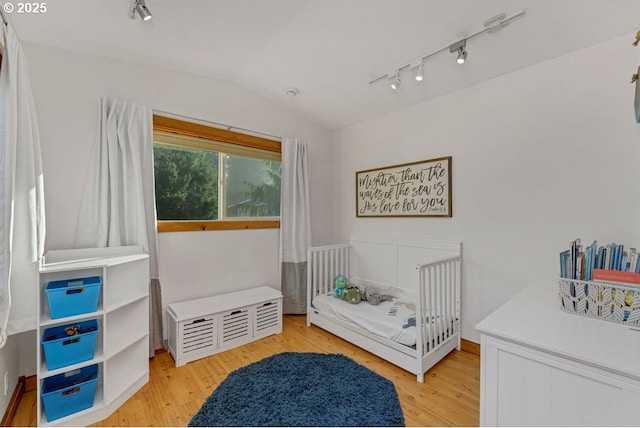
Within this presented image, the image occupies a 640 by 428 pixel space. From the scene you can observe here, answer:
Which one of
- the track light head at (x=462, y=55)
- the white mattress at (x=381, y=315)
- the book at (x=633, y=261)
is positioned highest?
the track light head at (x=462, y=55)

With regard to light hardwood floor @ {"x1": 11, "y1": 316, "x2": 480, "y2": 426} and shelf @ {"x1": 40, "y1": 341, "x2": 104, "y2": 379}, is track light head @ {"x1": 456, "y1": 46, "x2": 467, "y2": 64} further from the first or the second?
shelf @ {"x1": 40, "y1": 341, "x2": 104, "y2": 379}

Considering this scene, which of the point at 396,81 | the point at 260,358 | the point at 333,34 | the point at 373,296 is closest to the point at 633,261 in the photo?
the point at 373,296

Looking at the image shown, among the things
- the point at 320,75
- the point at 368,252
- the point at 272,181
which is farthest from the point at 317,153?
the point at 368,252

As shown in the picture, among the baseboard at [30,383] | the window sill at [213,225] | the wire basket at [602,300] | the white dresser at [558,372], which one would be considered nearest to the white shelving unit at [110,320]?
the window sill at [213,225]

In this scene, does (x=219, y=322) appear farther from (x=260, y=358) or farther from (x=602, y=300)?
(x=602, y=300)

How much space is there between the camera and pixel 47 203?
6.36ft

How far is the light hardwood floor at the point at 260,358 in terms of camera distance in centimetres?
162

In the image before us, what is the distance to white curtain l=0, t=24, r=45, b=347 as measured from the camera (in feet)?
4.39

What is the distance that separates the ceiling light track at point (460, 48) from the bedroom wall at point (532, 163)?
0.25 m

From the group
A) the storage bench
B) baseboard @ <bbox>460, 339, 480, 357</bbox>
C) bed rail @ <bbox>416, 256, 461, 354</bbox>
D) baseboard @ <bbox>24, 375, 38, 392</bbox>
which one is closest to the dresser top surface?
bed rail @ <bbox>416, 256, 461, 354</bbox>

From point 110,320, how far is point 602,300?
272cm

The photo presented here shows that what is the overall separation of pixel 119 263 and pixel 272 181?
1805 millimetres

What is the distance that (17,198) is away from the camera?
144 centimetres

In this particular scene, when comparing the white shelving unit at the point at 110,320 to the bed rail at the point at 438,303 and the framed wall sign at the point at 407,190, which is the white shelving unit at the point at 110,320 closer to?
the bed rail at the point at 438,303
